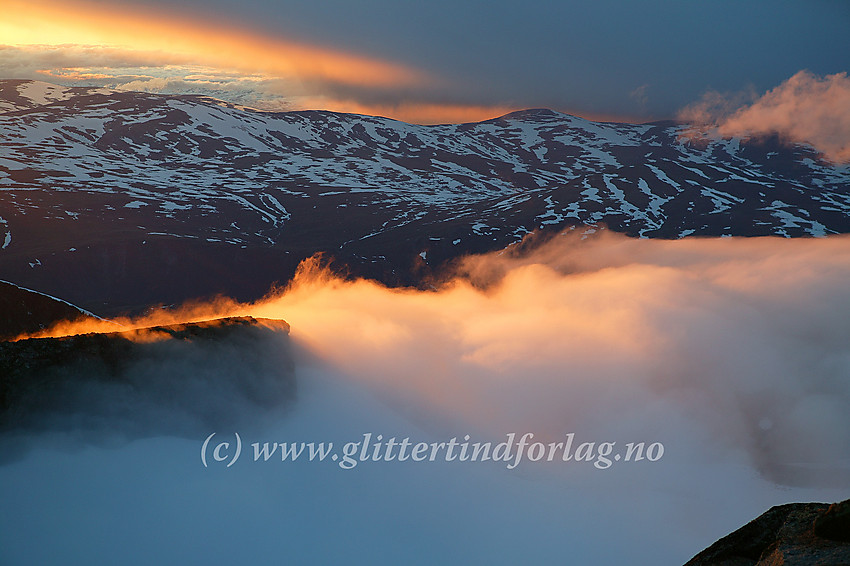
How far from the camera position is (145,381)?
91.0ft

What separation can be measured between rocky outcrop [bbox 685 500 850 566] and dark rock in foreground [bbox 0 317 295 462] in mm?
23909

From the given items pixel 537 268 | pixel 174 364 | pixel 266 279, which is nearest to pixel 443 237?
pixel 537 268

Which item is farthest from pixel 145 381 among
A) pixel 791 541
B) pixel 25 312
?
pixel 791 541

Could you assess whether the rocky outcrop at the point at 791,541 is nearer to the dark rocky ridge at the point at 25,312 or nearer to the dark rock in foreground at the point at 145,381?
the dark rock in foreground at the point at 145,381

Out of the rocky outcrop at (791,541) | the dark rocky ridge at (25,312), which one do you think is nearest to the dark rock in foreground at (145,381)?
the dark rocky ridge at (25,312)

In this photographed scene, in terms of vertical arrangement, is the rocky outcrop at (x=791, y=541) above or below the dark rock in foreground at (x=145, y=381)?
above

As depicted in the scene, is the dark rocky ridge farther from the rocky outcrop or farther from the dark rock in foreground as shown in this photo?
the rocky outcrop

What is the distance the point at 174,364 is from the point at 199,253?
125801 millimetres

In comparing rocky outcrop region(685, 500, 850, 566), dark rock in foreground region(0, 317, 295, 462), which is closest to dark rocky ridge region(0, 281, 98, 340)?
dark rock in foreground region(0, 317, 295, 462)

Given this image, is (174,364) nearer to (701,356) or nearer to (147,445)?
(147,445)

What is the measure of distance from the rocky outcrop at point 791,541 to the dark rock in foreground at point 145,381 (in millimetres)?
23909

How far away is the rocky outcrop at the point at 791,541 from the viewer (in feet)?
33.8

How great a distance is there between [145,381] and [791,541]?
87.7 feet

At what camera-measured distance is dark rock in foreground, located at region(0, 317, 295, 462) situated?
933 inches
